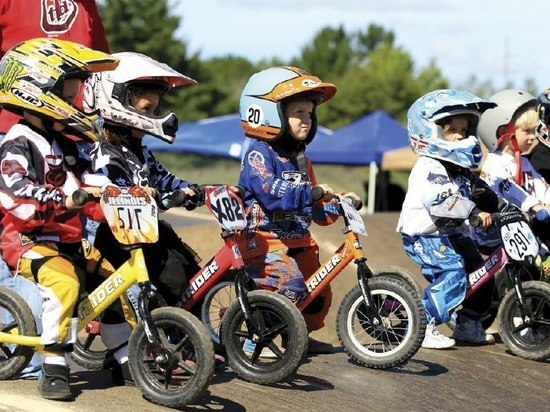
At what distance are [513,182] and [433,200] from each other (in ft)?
4.02

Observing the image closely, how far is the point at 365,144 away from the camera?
28578 mm

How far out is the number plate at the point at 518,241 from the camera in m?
7.68

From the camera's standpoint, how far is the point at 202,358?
5336 mm

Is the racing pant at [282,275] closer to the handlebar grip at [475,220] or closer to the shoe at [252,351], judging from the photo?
the shoe at [252,351]

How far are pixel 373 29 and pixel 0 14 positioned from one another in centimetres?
12028


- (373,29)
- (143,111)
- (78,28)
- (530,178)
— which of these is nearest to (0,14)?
(78,28)

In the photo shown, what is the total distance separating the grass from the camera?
48.5 m

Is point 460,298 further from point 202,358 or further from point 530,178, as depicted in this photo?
point 202,358

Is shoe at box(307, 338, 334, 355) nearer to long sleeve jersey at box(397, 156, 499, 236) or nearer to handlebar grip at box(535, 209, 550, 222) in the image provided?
long sleeve jersey at box(397, 156, 499, 236)

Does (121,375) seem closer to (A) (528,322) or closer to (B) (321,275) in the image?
(B) (321,275)

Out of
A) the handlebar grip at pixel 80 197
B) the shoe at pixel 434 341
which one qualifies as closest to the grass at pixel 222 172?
the shoe at pixel 434 341

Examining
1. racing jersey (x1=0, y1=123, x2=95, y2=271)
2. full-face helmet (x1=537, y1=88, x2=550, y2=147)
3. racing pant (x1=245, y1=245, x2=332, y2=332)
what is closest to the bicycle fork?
racing pant (x1=245, y1=245, x2=332, y2=332)

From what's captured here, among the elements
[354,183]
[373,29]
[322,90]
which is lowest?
[354,183]

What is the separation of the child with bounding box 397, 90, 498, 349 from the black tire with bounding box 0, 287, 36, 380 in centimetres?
295
